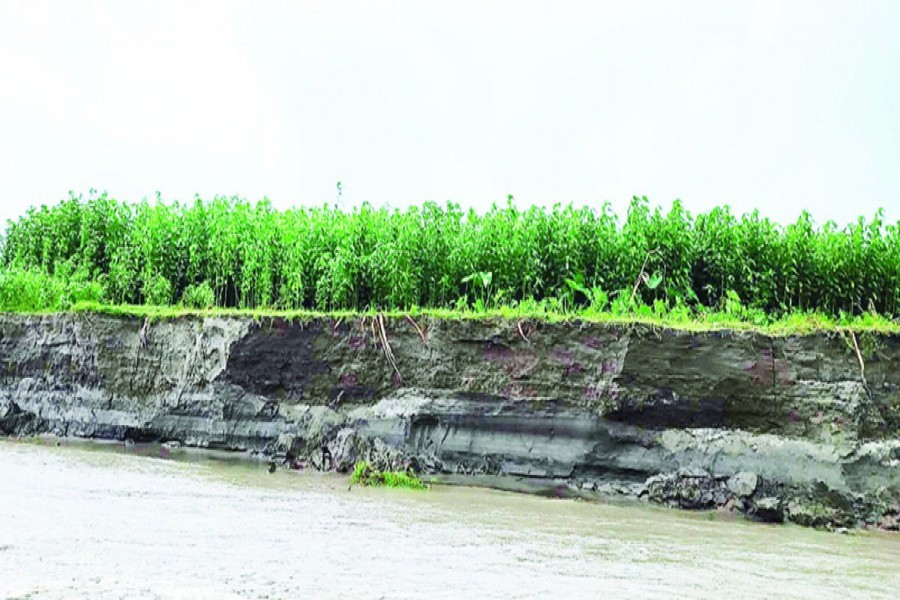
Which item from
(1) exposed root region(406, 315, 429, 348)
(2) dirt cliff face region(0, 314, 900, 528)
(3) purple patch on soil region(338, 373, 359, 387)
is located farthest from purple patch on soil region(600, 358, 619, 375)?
(3) purple patch on soil region(338, 373, 359, 387)

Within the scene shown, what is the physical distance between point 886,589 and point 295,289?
7.41 metres

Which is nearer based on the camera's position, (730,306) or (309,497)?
(309,497)

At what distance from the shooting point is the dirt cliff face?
8109 millimetres

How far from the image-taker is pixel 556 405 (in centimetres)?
891

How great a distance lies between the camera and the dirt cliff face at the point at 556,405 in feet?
26.6

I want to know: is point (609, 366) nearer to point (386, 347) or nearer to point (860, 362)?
point (860, 362)

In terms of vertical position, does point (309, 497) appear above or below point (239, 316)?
below

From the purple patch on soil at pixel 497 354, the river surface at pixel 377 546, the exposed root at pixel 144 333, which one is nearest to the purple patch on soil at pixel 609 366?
the purple patch on soil at pixel 497 354

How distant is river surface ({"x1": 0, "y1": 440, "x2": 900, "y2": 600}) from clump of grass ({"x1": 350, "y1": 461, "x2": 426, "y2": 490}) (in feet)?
0.59

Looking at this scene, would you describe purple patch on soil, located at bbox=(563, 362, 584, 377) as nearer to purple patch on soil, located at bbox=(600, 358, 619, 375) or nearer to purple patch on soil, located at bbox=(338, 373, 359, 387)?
purple patch on soil, located at bbox=(600, 358, 619, 375)

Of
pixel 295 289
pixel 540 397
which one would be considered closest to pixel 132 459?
pixel 295 289

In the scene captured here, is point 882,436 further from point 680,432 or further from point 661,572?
point 661,572

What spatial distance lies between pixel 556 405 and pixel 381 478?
1.82m

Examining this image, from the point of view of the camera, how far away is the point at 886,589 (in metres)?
5.18
